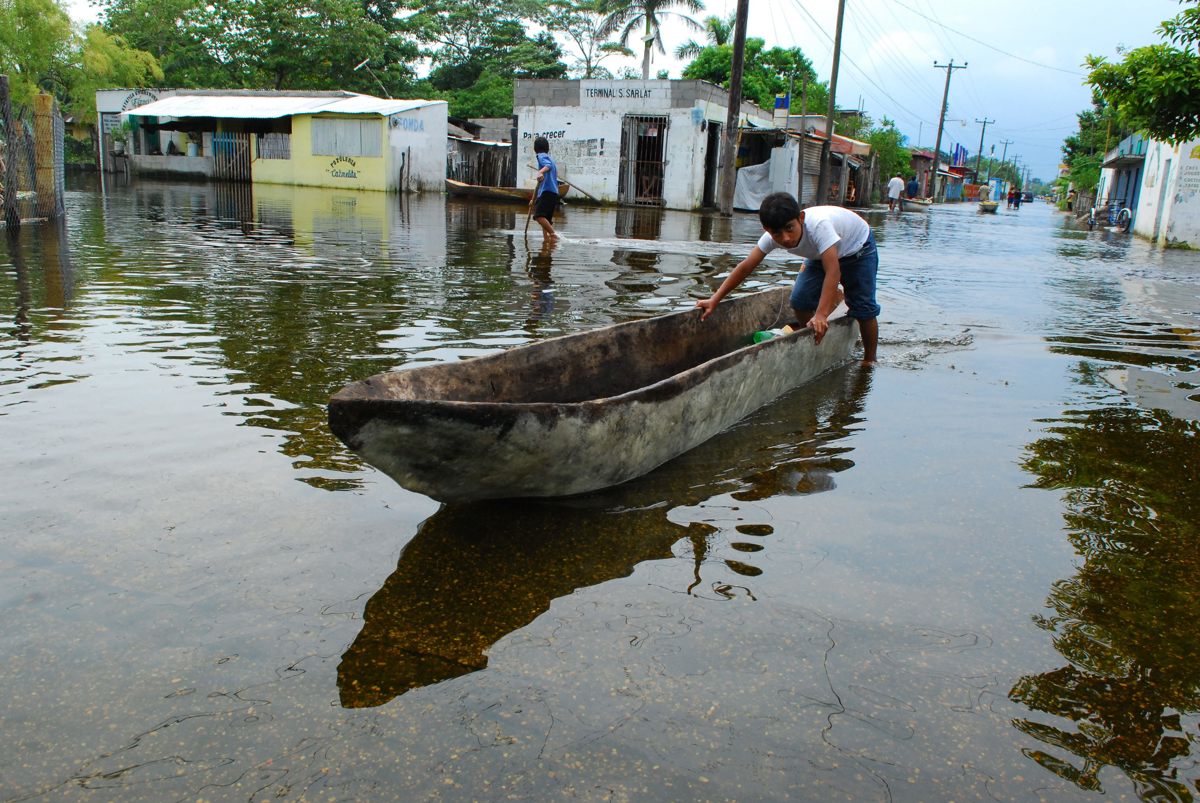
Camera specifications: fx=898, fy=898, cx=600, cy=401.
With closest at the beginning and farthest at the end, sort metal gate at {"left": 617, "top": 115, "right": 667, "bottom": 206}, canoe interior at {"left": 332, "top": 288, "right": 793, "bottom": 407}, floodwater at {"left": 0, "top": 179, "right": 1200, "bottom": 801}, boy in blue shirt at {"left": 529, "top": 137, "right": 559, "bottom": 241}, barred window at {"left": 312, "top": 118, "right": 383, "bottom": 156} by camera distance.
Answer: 1. floodwater at {"left": 0, "top": 179, "right": 1200, "bottom": 801}
2. canoe interior at {"left": 332, "top": 288, "right": 793, "bottom": 407}
3. boy in blue shirt at {"left": 529, "top": 137, "right": 559, "bottom": 241}
4. metal gate at {"left": 617, "top": 115, "right": 667, "bottom": 206}
5. barred window at {"left": 312, "top": 118, "right": 383, "bottom": 156}

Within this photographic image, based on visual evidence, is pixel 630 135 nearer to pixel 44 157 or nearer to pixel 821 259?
pixel 44 157

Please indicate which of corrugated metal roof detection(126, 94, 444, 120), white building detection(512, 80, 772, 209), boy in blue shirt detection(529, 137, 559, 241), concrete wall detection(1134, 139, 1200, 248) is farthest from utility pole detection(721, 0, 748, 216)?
corrugated metal roof detection(126, 94, 444, 120)

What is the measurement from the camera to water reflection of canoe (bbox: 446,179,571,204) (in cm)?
2580

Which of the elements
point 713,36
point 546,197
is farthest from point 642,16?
point 546,197

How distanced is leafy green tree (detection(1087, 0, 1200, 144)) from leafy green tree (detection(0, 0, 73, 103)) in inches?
1523

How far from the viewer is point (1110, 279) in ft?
42.3

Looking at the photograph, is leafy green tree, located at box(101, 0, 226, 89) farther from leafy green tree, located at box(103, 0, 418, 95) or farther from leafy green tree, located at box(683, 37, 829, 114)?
Result: leafy green tree, located at box(683, 37, 829, 114)

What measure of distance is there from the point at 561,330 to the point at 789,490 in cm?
350

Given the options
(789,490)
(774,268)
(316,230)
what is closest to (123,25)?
(316,230)

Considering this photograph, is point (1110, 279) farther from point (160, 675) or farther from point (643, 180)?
point (643, 180)

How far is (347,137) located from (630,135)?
28.7 feet

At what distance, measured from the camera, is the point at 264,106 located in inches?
1144

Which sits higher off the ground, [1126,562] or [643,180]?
[643,180]

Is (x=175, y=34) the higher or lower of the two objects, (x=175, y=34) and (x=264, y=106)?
the higher
